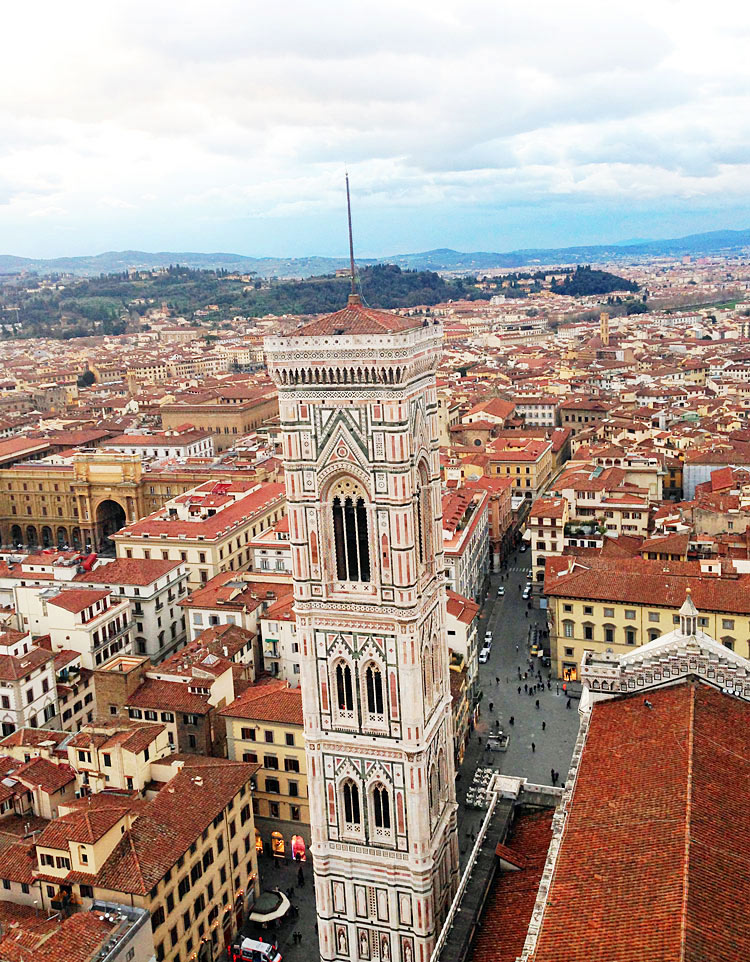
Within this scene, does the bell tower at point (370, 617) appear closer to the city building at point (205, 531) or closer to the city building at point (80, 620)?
the city building at point (80, 620)

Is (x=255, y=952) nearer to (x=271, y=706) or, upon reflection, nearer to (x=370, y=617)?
(x=271, y=706)

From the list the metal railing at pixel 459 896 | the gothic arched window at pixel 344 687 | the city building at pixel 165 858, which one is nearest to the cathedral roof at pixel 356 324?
the gothic arched window at pixel 344 687

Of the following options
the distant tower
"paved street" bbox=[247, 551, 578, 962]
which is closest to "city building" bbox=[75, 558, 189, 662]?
"paved street" bbox=[247, 551, 578, 962]

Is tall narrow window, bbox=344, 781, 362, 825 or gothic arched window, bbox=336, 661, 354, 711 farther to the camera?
tall narrow window, bbox=344, 781, 362, 825

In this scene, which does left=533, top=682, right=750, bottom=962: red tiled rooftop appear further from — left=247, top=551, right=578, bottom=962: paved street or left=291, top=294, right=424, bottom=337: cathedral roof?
left=247, top=551, right=578, bottom=962: paved street

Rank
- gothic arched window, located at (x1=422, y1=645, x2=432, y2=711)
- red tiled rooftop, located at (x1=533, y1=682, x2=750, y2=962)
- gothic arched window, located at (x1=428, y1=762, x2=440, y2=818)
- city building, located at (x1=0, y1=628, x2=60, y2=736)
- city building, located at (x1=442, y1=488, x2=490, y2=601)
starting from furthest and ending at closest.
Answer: city building, located at (x1=442, y1=488, x2=490, y2=601) → city building, located at (x1=0, y1=628, x2=60, y2=736) → gothic arched window, located at (x1=428, y1=762, x2=440, y2=818) → gothic arched window, located at (x1=422, y1=645, x2=432, y2=711) → red tiled rooftop, located at (x1=533, y1=682, x2=750, y2=962)

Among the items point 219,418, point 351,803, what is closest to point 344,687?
point 351,803

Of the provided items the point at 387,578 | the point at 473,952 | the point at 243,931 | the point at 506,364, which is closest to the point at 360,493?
the point at 387,578
